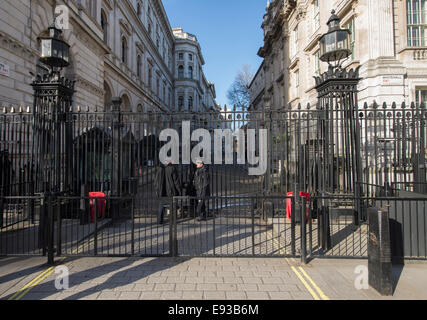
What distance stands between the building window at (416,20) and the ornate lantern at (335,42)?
9.57m

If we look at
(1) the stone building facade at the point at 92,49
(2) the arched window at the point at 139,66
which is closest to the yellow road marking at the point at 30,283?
(1) the stone building facade at the point at 92,49

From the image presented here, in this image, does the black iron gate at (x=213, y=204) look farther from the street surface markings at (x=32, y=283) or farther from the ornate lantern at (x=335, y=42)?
the ornate lantern at (x=335, y=42)

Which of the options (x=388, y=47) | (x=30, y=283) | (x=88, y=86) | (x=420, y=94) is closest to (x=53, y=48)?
(x=30, y=283)

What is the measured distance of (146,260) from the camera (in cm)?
451

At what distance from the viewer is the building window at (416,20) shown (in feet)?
41.1

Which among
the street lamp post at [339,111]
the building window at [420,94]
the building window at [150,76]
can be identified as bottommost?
the street lamp post at [339,111]

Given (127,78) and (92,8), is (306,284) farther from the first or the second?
(127,78)

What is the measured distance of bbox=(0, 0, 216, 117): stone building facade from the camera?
10.3 meters

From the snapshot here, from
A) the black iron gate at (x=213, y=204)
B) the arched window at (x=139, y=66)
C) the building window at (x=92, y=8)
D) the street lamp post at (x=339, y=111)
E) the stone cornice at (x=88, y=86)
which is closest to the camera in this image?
the black iron gate at (x=213, y=204)

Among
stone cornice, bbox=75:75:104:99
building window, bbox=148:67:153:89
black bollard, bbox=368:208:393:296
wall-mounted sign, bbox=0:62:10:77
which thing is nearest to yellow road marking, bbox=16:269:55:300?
black bollard, bbox=368:208:393:296

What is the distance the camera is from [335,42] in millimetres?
6223

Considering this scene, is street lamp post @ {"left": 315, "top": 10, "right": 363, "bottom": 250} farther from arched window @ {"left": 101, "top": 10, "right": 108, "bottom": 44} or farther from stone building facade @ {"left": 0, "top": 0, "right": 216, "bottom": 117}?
arched window @ {"left": 101, "top": 10, "right": 108, "bottom": 44}

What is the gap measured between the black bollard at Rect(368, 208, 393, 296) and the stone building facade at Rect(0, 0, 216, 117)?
1260cm
